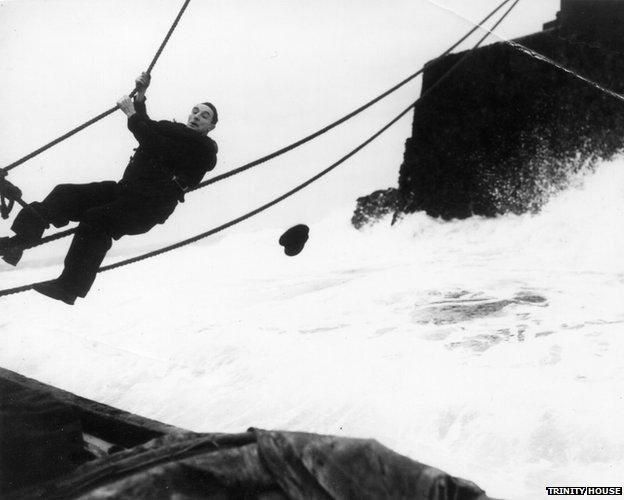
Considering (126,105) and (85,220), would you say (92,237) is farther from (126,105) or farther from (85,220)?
(126,105)

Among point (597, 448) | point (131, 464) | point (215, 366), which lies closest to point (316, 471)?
point (131, 464)

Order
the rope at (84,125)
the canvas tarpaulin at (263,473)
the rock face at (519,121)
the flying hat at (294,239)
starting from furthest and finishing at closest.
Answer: the rock face at (519,121) < the flying hat at (294,239) < the rope at (84,125) < the canvas tarpaulin at (263,473)

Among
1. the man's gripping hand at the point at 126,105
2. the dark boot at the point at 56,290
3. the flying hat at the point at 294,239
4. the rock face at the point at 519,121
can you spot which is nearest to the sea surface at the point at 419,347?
the rock face at the point at 519,121

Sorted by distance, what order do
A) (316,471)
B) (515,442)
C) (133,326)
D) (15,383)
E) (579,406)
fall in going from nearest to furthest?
1. (316,471)
2. (15,383)
3. (515,442)
4. (579,406)
5. (133,326)

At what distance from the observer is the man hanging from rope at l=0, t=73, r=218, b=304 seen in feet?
11.7

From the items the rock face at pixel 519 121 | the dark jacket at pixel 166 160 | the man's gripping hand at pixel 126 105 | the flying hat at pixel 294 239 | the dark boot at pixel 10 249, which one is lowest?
the dark boot at pixel 10 249

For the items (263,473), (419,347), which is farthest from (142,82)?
(419,347)

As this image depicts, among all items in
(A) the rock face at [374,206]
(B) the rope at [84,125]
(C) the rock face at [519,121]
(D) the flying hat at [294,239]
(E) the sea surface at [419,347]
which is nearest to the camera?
(B) the rope at [84,125]

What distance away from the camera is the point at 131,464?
2.03 m

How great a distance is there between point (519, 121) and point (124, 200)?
1263 centimetres

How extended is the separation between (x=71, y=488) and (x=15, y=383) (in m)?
2.53

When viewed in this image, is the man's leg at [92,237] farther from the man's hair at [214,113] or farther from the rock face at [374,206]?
the rock face at [374,206]

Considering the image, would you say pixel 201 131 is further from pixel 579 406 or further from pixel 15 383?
pixel 579 406

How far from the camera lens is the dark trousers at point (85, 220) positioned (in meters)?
3.59
